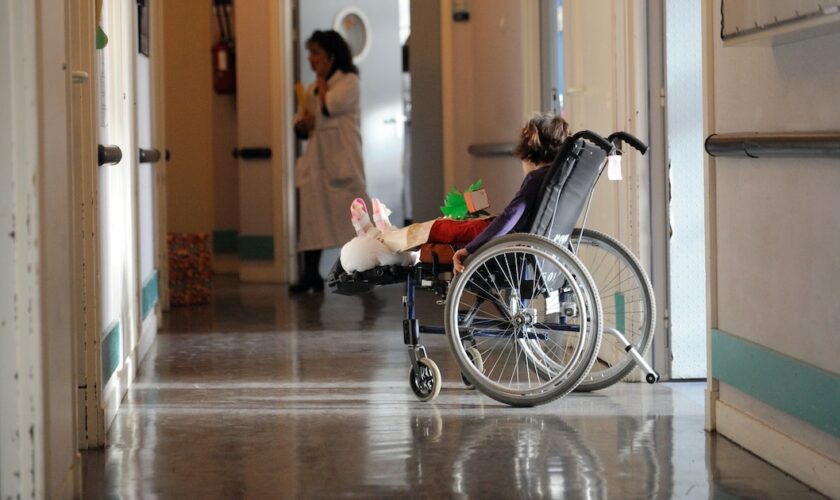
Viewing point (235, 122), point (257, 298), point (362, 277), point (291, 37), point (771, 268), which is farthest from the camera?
point (235, 122)

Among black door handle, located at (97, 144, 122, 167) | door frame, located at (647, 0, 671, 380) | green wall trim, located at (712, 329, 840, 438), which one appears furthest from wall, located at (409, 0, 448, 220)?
green wall trim, located at (712, 329, 840, 438)

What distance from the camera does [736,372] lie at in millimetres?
3393

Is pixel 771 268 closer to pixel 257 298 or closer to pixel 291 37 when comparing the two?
pixel 257 298

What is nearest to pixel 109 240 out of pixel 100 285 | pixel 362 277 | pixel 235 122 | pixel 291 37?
pixel 100 285

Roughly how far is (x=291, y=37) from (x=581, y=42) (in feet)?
12.5

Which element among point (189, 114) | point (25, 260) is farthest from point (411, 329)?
point (189, 114)

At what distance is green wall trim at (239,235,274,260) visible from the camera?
861 cm

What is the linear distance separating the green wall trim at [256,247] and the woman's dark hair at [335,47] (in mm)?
1486

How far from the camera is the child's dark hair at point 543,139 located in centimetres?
411

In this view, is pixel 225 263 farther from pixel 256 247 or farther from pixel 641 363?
A: pixel 641 363

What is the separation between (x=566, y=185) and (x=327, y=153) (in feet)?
13.8

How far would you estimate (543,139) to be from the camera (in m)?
4.12

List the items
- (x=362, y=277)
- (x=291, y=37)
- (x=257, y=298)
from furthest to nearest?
(x=291, y=37) → (x=257, y=298) → (x=362, y=277)

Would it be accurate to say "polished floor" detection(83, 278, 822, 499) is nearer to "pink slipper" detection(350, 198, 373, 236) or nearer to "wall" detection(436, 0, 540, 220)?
"pink slipper" detection(350, 198, 373, 236)
